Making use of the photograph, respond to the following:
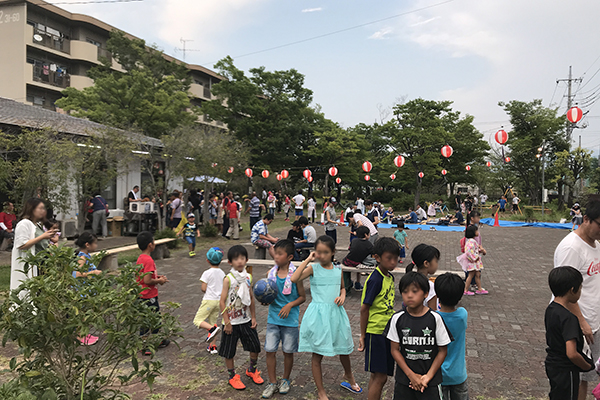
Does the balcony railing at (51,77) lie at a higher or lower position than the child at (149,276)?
higher

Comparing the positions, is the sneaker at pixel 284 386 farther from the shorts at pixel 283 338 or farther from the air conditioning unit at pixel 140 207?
the air conditioning unit at pixel 140 207

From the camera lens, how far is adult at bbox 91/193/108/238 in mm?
13989

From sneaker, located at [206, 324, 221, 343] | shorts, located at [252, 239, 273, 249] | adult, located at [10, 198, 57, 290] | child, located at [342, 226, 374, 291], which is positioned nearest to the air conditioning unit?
shorts, located at [252, 239, 273, 249]

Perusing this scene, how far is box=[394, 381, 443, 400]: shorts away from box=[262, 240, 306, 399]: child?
1368 mm

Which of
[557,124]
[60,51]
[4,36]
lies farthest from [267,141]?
[557,124]

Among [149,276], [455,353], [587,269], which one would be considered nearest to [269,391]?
[455,353]

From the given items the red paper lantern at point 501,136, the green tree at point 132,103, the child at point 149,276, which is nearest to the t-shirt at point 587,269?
the child at point 149,276

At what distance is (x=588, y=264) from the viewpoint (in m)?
3.34

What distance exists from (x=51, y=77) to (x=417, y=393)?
32539 mm

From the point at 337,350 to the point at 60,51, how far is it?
106ft

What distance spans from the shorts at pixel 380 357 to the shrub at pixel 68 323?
5.59 ft

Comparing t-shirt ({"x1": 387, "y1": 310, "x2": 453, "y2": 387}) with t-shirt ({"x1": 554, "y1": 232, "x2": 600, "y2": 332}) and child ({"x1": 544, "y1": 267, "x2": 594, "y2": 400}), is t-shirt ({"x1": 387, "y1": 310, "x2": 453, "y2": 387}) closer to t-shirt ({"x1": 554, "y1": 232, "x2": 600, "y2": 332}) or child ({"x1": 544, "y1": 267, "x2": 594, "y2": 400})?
child ({"x1": 544, "y1": 267, "x2": 594, "y2": 400})

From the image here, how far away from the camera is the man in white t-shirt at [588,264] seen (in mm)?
3285

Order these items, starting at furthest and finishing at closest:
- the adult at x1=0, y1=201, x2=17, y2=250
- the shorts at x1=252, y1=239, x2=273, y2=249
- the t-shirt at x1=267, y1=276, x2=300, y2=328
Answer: the adult at x1=0, y1=201, x2=17, y2=250 < the shorts at x1=252, y1=239, x2=273, y2=249 < the t-shirt at x1=267, y1=276, x2=300, y2=328
